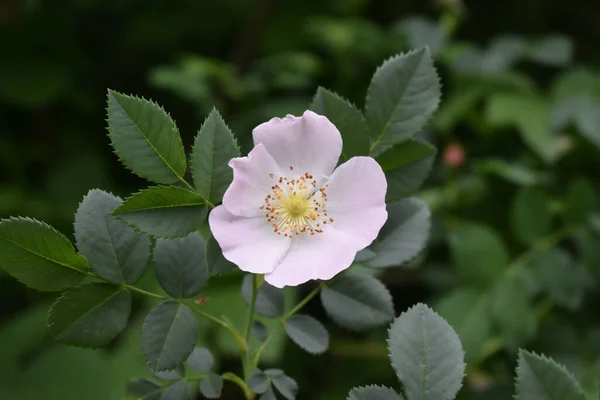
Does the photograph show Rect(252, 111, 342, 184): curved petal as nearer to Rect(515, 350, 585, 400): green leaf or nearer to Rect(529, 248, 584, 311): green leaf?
Rect(515, 350, 585, 400): green leaf

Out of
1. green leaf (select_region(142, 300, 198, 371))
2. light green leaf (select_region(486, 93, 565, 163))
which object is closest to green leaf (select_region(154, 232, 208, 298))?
green leaf (select_region(142, 300, 198, 371))

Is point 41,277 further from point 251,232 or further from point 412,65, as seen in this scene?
point 412,65

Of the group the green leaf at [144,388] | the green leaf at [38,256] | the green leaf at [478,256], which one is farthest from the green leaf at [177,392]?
the green leaf at [478,256]

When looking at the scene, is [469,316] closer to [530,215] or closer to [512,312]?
[512,312]

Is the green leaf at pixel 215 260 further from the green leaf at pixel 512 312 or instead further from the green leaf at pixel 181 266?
the green leaf at pixel 512 312

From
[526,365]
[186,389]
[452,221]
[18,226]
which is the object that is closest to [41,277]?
[18,226]

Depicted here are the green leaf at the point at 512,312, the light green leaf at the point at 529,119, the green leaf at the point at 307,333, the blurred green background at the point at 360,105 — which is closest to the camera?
the green leaf at the point at 307,333
